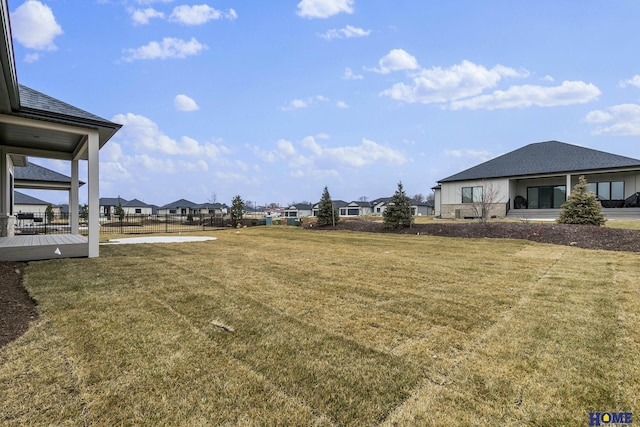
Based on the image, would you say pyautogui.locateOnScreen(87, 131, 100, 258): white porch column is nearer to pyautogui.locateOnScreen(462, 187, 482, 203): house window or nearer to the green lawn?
the green lawn

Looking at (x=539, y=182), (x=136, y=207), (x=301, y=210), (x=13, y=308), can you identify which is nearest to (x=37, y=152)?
(x=13, y=308)

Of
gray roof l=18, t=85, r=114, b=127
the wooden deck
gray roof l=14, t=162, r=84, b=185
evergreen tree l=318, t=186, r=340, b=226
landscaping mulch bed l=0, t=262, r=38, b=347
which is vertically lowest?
landscaping mulch bed l=0, t=262, r=38, b=347

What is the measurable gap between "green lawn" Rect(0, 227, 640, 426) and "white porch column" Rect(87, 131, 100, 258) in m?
2.62

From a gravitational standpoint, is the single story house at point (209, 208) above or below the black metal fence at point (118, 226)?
above

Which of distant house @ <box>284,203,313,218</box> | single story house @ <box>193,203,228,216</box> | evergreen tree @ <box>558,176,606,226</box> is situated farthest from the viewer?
distant house @ <box>284,203,313,218</box>

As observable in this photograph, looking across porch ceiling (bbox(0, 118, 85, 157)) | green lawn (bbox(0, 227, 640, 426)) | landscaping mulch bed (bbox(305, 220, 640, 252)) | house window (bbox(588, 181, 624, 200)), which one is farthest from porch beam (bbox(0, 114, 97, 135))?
house window (bbox(588, 181, 624, 200))

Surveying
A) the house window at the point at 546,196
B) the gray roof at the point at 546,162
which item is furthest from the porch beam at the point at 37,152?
the house window at the point at 546,196

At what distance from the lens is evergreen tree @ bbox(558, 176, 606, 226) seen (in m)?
12.3

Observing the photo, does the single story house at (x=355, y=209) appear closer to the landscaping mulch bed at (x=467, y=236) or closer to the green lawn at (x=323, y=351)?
the landscaping mulch bed at (x=467, y=236)

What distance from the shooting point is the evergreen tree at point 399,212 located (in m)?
15.9

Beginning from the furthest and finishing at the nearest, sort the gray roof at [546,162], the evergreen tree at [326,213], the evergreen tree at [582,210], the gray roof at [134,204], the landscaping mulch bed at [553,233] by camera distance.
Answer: the gray roof at [134,204], the evergreen tree at [326,213], the gray roof at [546,162], the evergreen tree at [582,210], the landscaping mulch bed at [553,233]

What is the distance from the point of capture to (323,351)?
2936 mm

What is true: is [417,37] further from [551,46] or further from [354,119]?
[354,119]

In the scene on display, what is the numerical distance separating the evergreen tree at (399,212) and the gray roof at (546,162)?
892cm
